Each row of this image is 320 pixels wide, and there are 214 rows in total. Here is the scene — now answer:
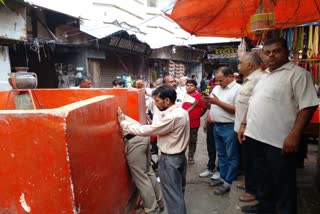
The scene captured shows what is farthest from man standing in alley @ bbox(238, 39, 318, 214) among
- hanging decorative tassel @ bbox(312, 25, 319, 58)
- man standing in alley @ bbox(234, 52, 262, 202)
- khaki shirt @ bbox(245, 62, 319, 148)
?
hanging decorative tassel @ bbox(312, 25, 319, 58)

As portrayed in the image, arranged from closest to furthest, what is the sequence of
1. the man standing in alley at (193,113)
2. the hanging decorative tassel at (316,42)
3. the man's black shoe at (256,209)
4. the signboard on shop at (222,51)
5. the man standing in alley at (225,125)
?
the man's black shoe at (256,209)
the man standing in alley at (225,125)
the man standing in alley at (193,113)
the hanging decorative tassel at (316,42)
the signboard on shop at (222,51)

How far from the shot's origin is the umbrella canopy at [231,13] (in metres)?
4.66

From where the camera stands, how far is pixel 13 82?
10.00ft

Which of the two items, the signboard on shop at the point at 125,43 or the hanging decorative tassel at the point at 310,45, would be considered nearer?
the hanging decorative tassel at the point at 310,45

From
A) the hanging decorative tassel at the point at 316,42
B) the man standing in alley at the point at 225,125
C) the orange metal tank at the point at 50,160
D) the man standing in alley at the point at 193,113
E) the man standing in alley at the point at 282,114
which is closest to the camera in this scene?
the orange metal tank at the point at 50,160

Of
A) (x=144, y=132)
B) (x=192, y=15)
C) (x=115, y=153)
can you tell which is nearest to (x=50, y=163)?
(x=115, y=153)

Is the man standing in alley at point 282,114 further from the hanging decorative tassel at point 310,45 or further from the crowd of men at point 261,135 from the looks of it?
the hanging decorative tassel at point 310,45

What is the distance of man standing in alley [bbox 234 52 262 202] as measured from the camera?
3561 mm

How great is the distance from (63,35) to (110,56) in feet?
9.19

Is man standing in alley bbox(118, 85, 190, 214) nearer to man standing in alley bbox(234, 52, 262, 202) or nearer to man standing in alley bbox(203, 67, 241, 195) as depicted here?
man standing in alley bbox(234, 52, 262, 202)

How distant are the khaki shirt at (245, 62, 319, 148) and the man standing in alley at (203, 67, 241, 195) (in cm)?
118

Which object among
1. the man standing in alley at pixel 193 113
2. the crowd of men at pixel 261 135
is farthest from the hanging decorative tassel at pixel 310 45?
the crowd of men at pixel 261 135

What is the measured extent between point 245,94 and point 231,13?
242 cm

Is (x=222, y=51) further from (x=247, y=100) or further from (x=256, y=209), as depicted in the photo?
Answer: (x=256, y=209)
